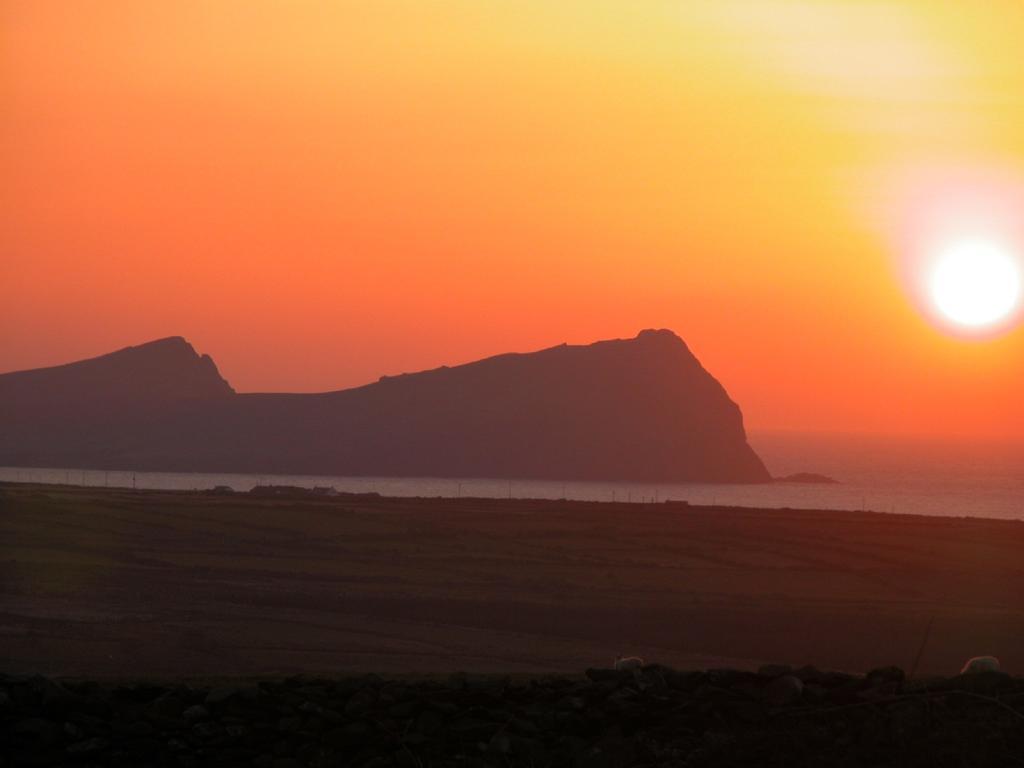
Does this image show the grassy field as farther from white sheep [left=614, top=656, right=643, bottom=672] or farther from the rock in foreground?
the rock in foreground

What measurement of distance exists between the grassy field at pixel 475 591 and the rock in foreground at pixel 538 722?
9096 mm

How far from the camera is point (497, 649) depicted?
76.3 ft

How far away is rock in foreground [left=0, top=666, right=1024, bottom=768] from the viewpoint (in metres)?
9.19

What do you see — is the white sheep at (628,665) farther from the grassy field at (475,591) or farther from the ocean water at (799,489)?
the ocean water at (799,489)

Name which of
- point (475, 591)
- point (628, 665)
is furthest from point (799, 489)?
point (628, 665)

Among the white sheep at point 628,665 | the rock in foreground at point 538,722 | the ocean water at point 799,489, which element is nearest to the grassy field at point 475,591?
the white sheep at point 628,665

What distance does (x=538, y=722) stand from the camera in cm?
970

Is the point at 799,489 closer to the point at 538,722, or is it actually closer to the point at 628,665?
the point at 628,665

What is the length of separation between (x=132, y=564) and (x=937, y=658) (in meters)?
21.0

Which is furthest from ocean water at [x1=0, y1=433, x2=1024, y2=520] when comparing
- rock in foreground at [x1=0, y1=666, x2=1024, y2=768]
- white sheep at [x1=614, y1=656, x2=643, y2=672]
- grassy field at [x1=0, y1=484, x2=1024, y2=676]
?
rock in foreground at [x1=0, y1=666, x2=1024, y2=768]

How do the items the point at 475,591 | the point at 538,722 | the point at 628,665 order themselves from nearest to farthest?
the point at 538,722 < the point at 628,665 < the point at 475,591

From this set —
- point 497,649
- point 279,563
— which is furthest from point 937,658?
point 279,563

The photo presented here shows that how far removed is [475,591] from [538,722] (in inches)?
871

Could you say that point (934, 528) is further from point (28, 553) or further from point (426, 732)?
point (426, 732)
